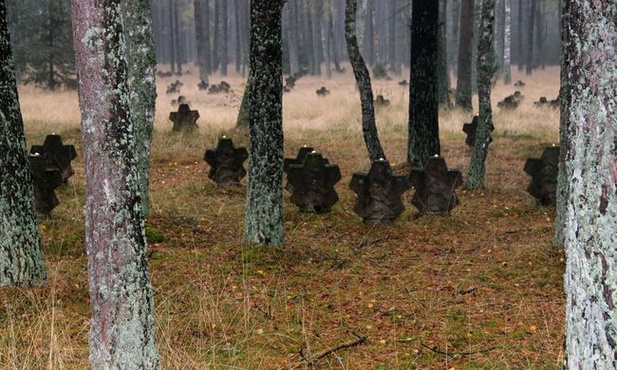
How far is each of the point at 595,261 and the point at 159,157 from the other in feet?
37.6

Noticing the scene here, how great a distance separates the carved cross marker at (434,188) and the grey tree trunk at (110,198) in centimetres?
564

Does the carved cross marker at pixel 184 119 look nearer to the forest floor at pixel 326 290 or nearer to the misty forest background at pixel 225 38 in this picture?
the forest floor at pixel 326 290

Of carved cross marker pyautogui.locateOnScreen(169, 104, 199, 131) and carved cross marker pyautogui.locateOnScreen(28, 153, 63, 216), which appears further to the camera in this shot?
carved cross marker pyautogui.locateOnScreen(169, 104, 199, 131)

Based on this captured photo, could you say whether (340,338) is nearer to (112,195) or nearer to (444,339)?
(444,339)

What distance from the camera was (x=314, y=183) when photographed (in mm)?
9047

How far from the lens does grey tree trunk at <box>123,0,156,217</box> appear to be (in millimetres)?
7945

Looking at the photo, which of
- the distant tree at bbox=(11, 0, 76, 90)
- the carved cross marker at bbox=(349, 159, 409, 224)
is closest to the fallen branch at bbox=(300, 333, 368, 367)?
the carved cross marker at bbox=(349, 159, 409, 224)

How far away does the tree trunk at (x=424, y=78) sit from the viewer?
11617 mm

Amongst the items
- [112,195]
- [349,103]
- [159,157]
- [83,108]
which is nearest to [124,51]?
[83,108]

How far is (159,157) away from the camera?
13.6 meters

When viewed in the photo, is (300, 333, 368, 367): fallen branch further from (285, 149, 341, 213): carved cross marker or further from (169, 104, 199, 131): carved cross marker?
(169, 104, 199, 131): carved cross marker

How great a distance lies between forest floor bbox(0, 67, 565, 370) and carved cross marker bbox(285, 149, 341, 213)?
0.64ft

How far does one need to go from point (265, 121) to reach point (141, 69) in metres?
2.23

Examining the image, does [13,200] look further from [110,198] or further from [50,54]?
[50,54]
